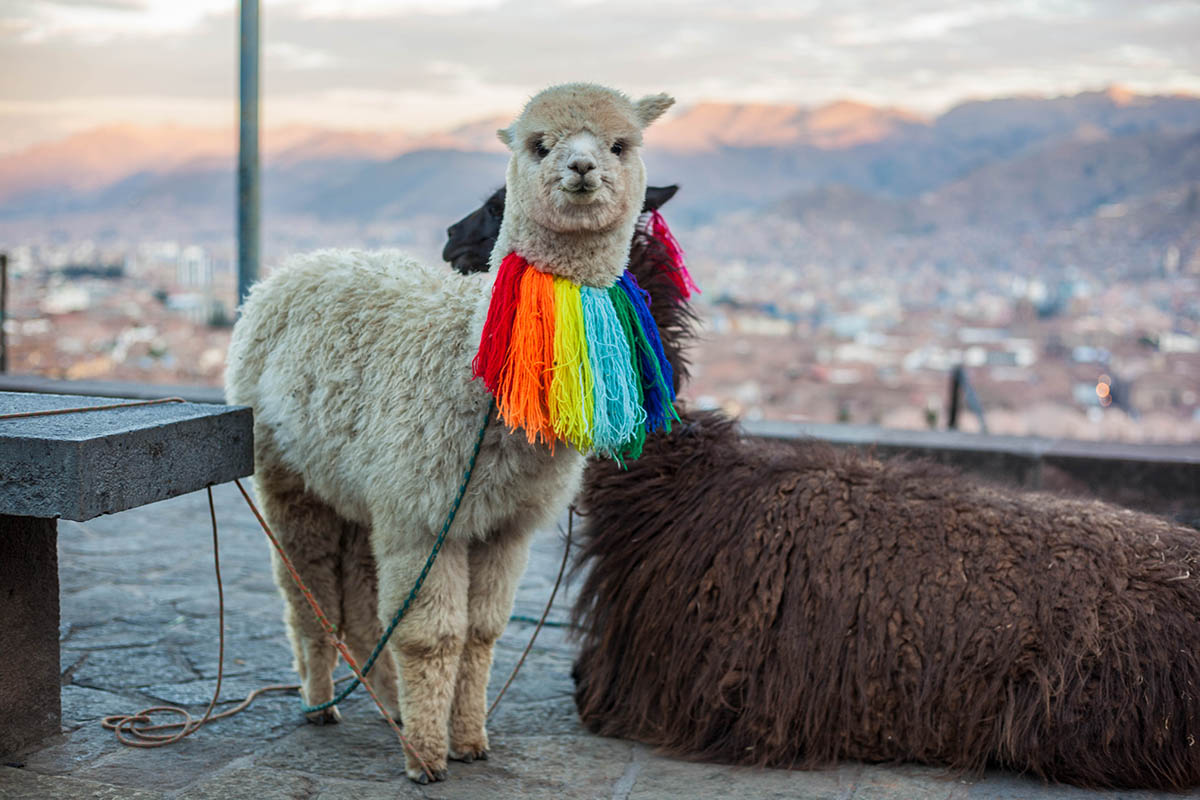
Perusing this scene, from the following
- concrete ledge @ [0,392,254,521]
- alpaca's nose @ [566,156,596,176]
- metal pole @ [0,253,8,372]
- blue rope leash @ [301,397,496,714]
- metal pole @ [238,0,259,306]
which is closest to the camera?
concrete ledge @ [0,392,254,521]

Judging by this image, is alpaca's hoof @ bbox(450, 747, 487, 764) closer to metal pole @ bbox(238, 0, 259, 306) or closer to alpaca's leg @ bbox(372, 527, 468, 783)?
alpaca's leg @ bbox(372, 527, 468, 783)

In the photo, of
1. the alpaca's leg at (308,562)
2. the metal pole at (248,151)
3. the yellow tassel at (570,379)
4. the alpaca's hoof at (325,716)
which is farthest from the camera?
the metal pole at (248,151)

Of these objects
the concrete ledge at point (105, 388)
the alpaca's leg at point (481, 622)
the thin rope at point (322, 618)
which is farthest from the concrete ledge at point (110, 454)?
the concrete ledge at point (105, 388)

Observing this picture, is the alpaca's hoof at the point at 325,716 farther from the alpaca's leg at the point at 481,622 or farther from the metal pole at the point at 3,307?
the metal pole at the point at 3,307

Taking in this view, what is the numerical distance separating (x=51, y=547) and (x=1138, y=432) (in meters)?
5.13

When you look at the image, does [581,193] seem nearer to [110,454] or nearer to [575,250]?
[575,250]

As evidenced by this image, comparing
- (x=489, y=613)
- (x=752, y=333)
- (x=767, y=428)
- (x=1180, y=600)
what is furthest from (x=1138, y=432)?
(x=489, y=613)

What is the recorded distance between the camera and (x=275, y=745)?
108 inches

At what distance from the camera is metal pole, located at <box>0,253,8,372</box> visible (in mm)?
7230

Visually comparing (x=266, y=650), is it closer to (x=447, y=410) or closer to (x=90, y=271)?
(x=447, y=410)

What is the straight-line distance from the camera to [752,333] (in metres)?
7.16

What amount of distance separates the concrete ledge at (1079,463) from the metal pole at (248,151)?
2871mm

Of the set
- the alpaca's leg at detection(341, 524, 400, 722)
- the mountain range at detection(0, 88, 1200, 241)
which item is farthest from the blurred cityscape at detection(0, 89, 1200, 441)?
the alpaca's leg at detection(341, 524, 400, 722)

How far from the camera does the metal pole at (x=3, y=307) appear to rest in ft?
23.7
